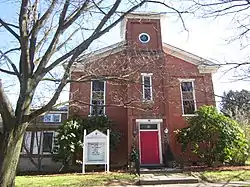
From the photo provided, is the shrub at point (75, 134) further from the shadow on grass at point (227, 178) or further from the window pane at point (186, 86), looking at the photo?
the window pane at point (186, 86)

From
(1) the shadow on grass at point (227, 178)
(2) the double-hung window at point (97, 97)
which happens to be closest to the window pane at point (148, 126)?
(2) the double-hung window at point (97, 97)

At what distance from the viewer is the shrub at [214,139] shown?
558 inches

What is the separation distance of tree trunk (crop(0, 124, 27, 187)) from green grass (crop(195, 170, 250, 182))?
855cm

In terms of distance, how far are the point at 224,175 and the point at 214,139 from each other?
9.68 ft

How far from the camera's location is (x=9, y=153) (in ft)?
19.0

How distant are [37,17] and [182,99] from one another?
1216cm

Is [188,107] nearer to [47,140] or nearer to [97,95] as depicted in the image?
[97,95]

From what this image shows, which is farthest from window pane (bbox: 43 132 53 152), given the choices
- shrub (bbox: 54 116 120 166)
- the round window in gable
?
the round window in gable

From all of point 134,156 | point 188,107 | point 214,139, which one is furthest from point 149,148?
point 188,107

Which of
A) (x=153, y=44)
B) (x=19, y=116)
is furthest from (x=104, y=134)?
(x=19, y=116)

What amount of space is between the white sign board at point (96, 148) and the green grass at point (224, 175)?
4.88 meters

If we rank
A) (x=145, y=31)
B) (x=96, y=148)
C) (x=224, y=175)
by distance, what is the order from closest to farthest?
(x=224, y=175)
(x=96, y=148)
(x=145, y=31)

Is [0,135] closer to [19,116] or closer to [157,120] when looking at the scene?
[19,116]

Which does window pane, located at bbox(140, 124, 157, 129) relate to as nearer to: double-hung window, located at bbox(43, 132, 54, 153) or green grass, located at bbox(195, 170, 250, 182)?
green grass, located at bbox(195, 170, 250, 182)
